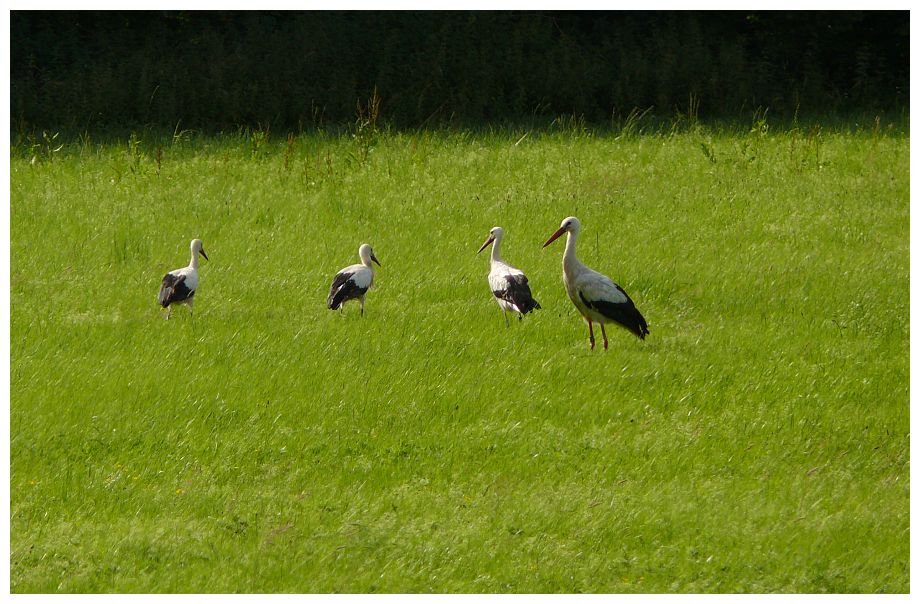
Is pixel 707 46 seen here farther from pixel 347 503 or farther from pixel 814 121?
pixel 347 503

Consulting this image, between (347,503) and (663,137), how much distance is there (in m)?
13.0

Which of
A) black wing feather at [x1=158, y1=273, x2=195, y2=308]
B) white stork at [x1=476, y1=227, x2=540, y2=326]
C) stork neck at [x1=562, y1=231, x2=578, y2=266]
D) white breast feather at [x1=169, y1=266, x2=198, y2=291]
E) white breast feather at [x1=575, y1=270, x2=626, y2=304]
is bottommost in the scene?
black wing feather at [x1=158, y1=273, x2=195, y2=308]

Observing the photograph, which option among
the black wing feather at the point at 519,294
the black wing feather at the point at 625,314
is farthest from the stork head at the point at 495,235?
the black wing feather at the point at 625,314

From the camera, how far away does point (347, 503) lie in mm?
8773

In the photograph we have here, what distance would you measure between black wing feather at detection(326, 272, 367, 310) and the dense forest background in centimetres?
893

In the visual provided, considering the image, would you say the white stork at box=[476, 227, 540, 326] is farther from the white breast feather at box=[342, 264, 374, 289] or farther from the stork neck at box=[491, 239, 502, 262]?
the white breast feather at box=[342, 264, 374, 289]

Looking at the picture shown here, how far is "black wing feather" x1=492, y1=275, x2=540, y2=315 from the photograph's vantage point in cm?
1231

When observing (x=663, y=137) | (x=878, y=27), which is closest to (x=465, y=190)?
(x=663, y=137)

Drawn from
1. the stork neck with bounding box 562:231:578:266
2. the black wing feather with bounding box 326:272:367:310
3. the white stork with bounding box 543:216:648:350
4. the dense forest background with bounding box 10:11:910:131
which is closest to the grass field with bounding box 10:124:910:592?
the black wing feather with bounding box 326:272:367:310

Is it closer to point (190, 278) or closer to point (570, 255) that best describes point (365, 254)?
point (190, 278)

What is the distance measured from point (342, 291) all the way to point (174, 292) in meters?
1.76

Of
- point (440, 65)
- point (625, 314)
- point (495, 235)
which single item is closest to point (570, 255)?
point (625, 314)

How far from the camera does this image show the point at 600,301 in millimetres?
11992

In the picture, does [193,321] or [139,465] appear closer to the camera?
[139,465]
